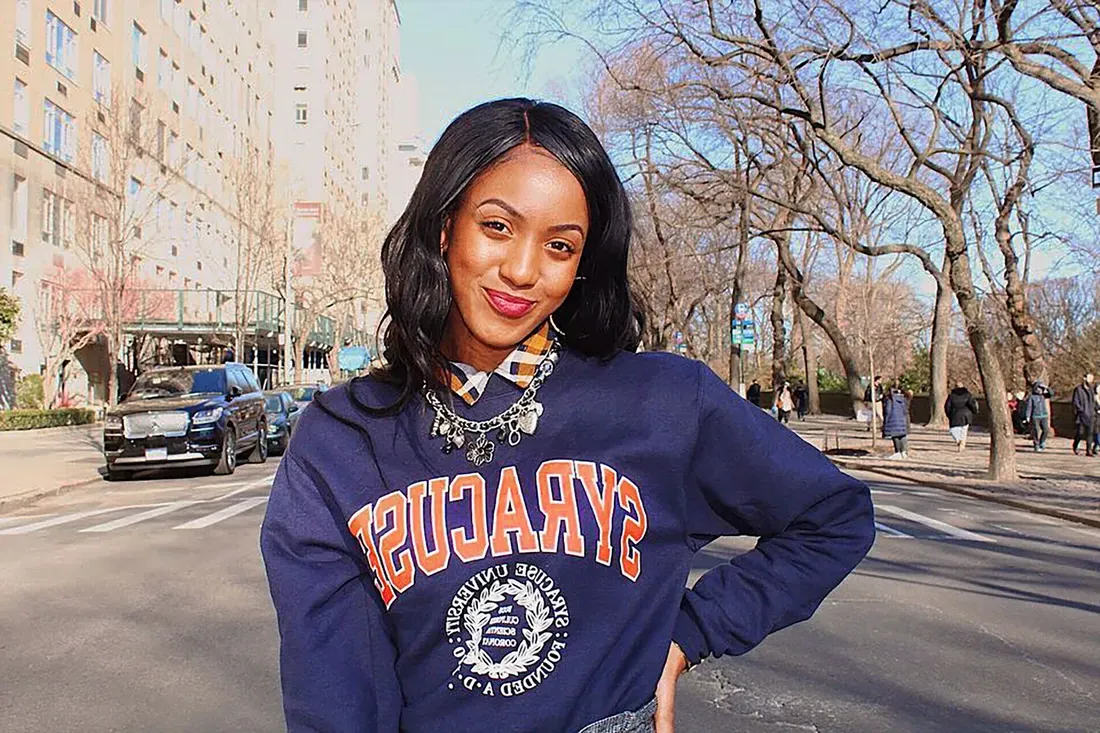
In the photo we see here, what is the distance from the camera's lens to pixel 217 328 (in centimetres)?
3884

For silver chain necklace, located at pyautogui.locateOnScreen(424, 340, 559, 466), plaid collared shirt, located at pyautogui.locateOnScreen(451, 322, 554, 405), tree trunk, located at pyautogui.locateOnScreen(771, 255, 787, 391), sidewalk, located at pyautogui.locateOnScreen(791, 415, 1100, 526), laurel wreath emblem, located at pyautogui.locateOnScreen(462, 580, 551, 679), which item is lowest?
sidewalk, located at pyautogui.locateOnScreen(791, 415, 1100, 526)

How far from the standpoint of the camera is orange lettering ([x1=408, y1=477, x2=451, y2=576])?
5.38ft

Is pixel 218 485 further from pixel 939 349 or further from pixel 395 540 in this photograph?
pixel 939 349

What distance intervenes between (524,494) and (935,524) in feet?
38.6

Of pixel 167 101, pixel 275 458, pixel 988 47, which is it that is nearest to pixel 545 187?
pixel 988 47

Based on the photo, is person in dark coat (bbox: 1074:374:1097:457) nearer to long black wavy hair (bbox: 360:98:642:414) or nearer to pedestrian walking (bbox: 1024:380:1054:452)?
pedestrian walking (bbox: 1024:380:1054:452)

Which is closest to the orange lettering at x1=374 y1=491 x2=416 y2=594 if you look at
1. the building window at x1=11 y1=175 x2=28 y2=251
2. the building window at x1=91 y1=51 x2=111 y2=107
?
the building window at x1=11 y1=175 x2=28 y2=251

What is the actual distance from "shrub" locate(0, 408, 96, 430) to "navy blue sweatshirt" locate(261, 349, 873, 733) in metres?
28.4

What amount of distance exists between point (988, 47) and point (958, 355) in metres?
38.1

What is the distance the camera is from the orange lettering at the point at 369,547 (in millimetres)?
1666

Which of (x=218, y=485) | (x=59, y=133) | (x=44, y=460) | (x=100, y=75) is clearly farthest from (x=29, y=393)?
(x=218, y=485)

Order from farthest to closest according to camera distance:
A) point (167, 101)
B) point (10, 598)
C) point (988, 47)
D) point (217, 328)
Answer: point (167, 101), point (217, 328), point (988, 47), point (10, 598)

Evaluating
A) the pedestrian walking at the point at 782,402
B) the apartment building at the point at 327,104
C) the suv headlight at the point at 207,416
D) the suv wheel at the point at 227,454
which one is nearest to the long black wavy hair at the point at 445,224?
the suv headlight at the point at 207,416

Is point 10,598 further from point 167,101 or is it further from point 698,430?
point 167,101
